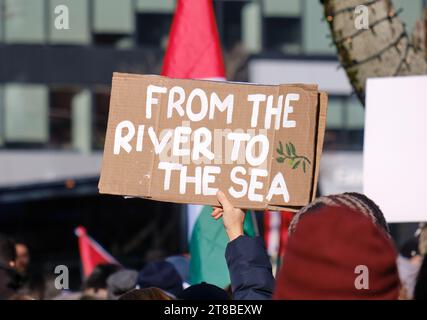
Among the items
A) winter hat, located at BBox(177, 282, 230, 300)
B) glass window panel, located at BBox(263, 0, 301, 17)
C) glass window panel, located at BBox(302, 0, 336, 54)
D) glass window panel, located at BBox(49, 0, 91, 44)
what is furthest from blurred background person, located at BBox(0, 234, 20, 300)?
glass window panel, located at BBox(263, 0, 301, 17)

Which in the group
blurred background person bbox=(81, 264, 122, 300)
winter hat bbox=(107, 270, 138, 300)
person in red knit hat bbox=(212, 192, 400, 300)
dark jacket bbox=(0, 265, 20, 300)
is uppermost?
person in red knit hat bbox=(212, 192, 400, 300)

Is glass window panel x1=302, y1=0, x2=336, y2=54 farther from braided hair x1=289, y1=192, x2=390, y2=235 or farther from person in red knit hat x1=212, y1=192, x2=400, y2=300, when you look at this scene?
person in red knit hat x1=212, y1=192, x2=400, y2=300

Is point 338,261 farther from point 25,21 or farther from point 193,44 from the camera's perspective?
point 25,21

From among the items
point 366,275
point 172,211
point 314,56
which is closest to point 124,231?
point 172,211

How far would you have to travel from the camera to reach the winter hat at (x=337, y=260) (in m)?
2.23

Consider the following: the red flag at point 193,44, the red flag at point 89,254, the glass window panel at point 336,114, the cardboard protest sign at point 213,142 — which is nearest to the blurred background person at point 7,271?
the cardboard protest sign at point 213,142

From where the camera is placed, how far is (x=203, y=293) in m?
3.28

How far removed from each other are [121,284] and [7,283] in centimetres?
194

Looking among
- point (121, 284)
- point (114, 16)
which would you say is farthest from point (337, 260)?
point (114, 16)

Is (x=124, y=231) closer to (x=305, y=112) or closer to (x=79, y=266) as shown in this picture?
(x=79, y=266)

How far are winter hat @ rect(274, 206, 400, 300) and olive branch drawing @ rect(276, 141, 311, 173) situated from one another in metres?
1.54

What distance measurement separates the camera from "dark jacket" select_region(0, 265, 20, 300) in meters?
4.66

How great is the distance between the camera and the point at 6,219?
93.4 ft

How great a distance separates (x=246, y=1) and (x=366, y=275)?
29248 mm
